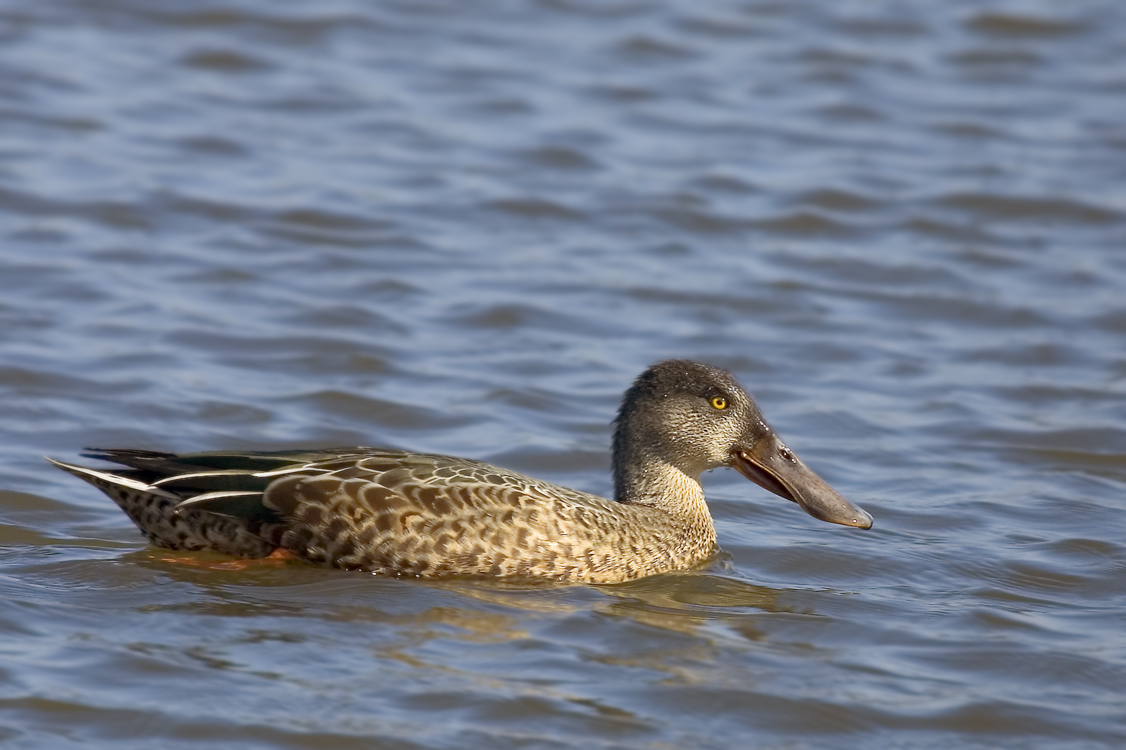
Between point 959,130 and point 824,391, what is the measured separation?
6.74 metres

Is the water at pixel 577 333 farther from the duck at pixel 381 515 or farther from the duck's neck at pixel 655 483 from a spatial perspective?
the duck's neck at pixel 655 483

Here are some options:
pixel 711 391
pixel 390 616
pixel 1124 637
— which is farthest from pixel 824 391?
pixel 390 616

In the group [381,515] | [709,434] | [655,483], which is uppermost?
[709,434]

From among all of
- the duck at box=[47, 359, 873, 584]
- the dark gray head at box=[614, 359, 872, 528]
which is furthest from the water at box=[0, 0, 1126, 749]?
the dark gray head at box=[614, 359, 872, 528]

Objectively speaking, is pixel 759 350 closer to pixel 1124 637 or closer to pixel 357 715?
pixel 1124 637

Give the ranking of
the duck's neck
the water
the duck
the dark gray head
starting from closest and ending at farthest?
the water → the duck → the dark gray head → the duck's neck

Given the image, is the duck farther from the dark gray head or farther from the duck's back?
the dark gray head

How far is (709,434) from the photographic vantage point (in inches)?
347

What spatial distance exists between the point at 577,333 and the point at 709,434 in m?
3.85

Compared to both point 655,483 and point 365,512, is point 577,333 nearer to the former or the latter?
point 655,483

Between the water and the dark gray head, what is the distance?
0.36 m

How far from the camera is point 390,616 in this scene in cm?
748

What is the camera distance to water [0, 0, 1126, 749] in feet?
22.8

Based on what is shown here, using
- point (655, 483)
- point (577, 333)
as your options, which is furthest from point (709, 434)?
point (577, 333)
